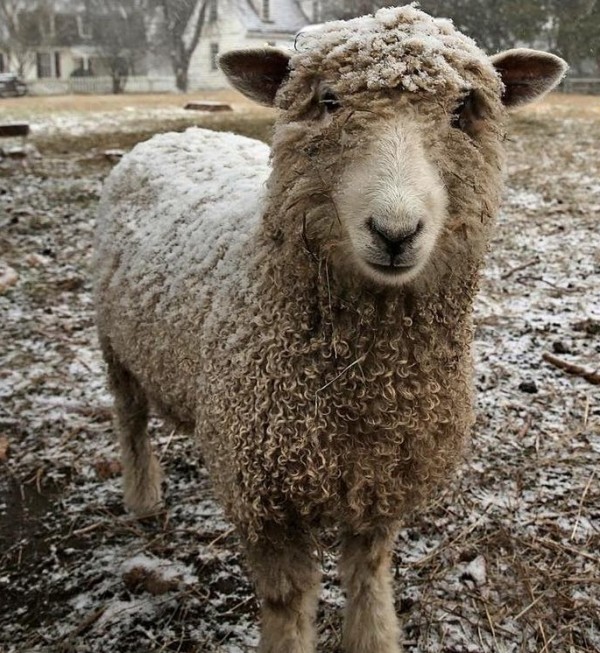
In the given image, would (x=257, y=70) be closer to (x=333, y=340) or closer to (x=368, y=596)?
(x=333, y=340)

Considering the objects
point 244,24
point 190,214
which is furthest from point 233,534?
point 244,24

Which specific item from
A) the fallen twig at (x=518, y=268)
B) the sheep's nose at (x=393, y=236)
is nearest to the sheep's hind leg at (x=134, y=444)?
the sheep's nose at (x=393, y=236)

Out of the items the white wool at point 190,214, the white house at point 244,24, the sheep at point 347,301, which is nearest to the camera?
the sheep at point 347,301

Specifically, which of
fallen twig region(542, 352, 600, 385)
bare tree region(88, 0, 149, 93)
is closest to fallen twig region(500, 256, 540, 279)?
fallen twig region(542, 352, 600, 385)

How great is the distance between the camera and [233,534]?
2.99 meters

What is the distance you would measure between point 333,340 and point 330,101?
616 millimetres

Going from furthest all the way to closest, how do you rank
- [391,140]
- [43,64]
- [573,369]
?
[43,64] < [573,369] < [391,140]

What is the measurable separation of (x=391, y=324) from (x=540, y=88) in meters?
0.84

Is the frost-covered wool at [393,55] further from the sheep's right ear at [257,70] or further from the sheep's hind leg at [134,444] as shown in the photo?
the sheep's hind leg at [134,444]

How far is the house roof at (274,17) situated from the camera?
21.7 meters

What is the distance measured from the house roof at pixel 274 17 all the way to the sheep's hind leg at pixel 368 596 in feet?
67.4

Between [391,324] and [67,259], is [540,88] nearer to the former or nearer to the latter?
[391,324]

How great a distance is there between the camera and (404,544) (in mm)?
2883

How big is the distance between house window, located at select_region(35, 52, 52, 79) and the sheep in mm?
33848
